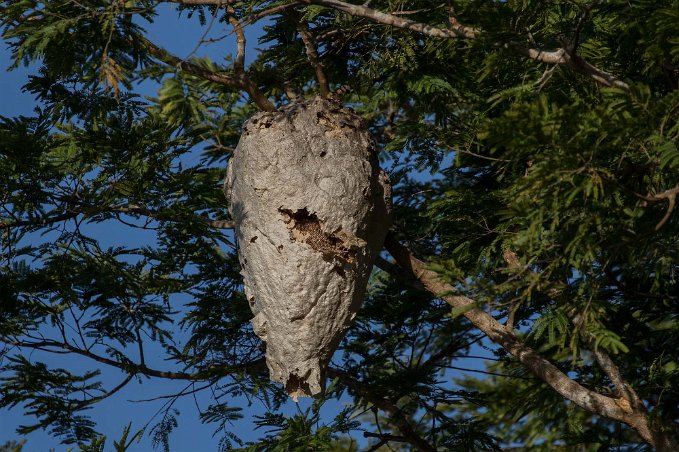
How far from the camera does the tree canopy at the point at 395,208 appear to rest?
680 cm

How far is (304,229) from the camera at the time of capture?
294 inches

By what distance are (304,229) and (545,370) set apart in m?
1.96

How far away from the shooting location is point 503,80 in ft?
26.5

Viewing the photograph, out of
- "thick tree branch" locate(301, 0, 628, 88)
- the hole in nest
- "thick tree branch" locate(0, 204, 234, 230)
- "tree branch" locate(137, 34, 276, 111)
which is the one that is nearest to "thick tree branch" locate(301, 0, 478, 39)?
"thick tree branch" locate(301, 0, 628, 88)

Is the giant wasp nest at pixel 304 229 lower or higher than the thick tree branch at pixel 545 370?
higher

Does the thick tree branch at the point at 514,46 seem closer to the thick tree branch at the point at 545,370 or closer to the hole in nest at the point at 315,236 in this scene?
the hole in nest at the point at 315,236

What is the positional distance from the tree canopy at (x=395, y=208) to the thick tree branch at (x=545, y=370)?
0.01 m

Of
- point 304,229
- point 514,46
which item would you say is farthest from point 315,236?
point 514,46

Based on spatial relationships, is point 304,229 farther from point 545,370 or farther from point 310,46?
point 545,370

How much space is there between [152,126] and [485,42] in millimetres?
3218

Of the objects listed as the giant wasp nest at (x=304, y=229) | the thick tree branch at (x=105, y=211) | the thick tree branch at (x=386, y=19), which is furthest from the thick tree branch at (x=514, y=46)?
the thick tree branch at (x=105, y=211)

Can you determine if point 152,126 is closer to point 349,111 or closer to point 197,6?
point 197,6

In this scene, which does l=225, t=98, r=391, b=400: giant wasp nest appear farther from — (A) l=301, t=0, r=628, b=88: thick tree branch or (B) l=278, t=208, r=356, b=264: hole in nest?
(A) l=301, t=0, r=628, b=88: thick tree branch

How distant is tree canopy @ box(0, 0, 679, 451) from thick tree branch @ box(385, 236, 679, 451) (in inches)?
0.5
